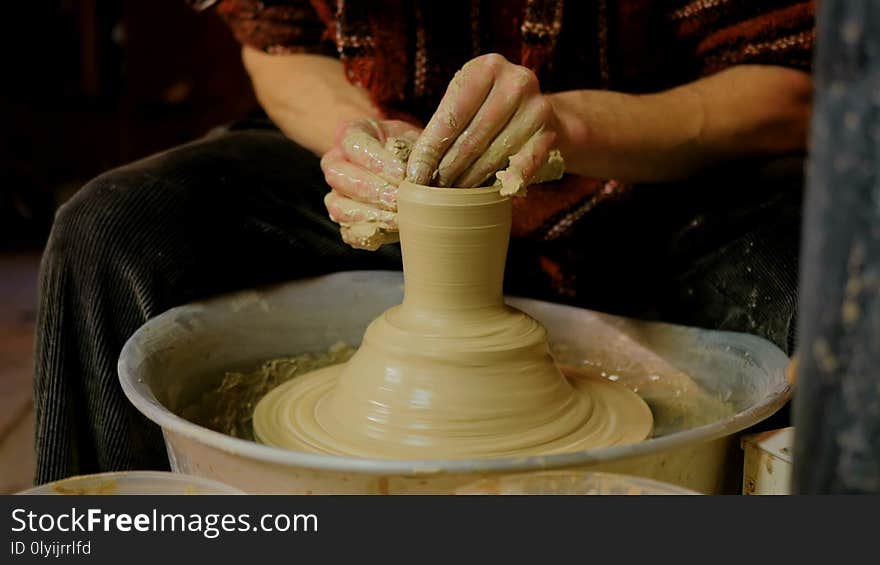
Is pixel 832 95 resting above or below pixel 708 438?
above

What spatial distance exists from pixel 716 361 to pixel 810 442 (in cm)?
79

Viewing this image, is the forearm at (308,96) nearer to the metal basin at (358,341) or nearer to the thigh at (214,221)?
the thigh at (214,221)

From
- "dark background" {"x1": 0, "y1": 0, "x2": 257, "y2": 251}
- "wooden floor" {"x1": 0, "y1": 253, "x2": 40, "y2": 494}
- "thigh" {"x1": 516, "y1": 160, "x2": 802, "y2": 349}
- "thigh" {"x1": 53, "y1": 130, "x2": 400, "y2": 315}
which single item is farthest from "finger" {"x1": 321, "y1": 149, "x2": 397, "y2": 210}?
"dark background" {"x1": 0, "y1": 0, "x2": 257, "y2": 251}

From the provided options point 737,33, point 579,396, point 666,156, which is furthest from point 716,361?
point 737,33

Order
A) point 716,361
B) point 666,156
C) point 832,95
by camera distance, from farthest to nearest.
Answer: point 666,156
point 716,361
point 832,95

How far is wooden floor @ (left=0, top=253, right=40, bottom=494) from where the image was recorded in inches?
91.0

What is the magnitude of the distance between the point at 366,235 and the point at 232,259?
38 cm

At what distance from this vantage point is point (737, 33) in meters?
1.58

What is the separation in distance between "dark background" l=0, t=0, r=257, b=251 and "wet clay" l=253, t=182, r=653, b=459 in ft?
10.7

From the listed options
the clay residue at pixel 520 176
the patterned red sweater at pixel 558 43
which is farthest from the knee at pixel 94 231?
the clay residue at pixel 520 176

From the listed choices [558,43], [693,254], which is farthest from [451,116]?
[693,254]

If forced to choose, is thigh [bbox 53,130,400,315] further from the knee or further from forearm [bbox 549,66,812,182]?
forearm [bbox 549,66,812,182]

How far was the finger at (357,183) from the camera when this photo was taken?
3.94ft
